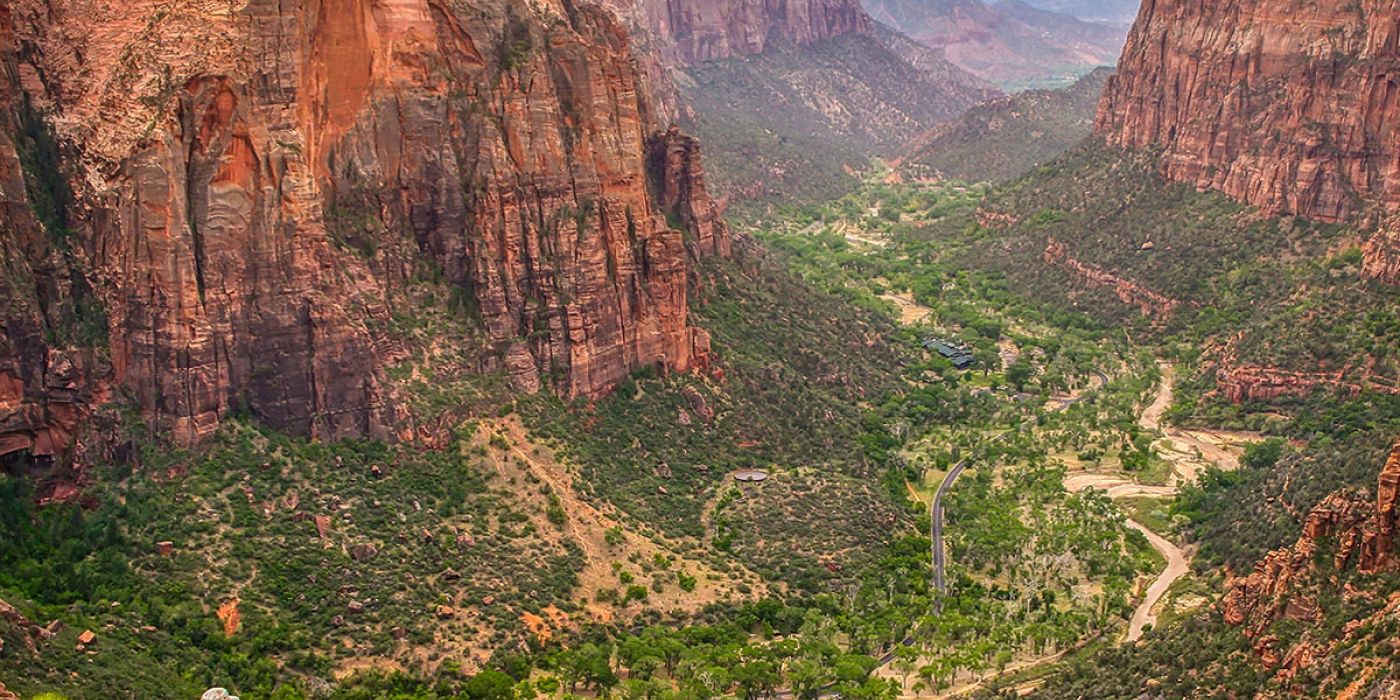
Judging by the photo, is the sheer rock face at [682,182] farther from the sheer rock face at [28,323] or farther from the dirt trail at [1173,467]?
the sheer rock face at [28,323]

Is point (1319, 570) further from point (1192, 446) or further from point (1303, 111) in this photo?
point (1303, 111)

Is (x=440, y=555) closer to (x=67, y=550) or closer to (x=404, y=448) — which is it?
(x=404, y=448)

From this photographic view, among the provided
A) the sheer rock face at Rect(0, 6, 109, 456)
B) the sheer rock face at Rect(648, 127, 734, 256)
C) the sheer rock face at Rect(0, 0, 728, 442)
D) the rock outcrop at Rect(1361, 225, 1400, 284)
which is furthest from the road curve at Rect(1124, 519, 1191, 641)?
the sheer rock face at Rect(0, 6, 109, 456)

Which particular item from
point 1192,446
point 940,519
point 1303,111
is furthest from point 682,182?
point 1303,111

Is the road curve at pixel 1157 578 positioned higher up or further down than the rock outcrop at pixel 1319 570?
further down

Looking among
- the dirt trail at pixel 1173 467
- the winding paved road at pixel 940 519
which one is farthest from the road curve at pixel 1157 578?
the winding paved road at pixel 940 519

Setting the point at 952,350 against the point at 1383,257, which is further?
the point at 952,350

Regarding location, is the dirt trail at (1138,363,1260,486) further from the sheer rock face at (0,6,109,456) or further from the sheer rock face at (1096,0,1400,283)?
the sheer rock face at (0,6,109,456)
